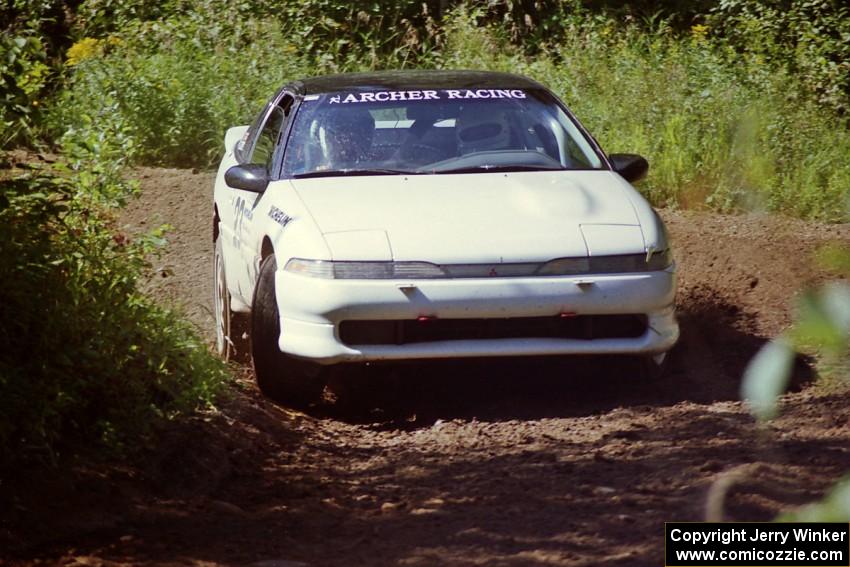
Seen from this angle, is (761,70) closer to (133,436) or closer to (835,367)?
(133,436)

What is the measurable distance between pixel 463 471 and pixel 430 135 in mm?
2405

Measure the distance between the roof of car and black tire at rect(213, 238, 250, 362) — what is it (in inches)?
46.5

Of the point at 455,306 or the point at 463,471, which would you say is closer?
the point at 463,471

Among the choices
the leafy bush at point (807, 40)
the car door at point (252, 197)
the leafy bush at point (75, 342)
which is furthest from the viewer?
the leafy bush at point (807, 40)

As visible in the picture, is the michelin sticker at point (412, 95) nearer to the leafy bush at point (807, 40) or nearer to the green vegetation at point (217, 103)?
the green vegetation at point (217, 103)

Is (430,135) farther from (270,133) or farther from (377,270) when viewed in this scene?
(377,270)

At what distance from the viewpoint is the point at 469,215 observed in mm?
5754

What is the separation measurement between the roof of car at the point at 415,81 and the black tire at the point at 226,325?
118cm

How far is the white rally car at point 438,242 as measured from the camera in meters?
5.45

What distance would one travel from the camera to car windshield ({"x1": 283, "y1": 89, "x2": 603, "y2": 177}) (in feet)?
21.4

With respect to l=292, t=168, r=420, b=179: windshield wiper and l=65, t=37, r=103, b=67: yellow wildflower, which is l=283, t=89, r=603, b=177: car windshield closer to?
l=292, t=168, r=420, b=179: windshield wiper

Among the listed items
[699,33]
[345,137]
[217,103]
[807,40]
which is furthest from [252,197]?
[699,33]

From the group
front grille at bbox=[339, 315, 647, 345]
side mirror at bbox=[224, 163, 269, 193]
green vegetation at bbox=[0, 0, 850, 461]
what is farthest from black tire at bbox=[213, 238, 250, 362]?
front grille at bbox=[339, 315, 647, 345]

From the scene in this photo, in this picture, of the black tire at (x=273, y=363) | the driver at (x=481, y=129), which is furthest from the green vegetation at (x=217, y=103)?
the driver at (x=481, y=129)
